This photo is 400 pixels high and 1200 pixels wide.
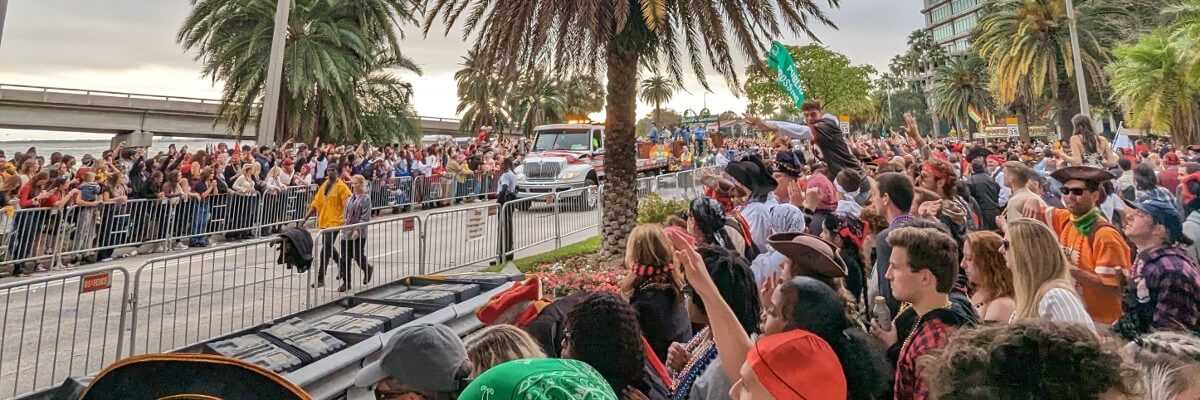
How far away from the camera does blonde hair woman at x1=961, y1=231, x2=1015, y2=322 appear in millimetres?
3229

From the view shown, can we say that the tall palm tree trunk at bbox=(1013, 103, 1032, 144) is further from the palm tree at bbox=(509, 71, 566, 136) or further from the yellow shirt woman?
the yellow shirt woman

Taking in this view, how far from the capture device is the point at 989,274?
10.8ft

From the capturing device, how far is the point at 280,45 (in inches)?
784

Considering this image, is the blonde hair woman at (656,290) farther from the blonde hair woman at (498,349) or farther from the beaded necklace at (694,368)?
the blonde hair woman at (498,349)

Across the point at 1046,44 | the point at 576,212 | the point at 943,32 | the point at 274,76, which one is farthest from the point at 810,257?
the point at 943,32

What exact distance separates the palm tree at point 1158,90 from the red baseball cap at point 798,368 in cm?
3059

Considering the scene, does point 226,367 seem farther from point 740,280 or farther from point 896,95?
point 896,95

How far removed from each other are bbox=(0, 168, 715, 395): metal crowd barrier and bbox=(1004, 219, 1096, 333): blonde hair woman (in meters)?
6.38

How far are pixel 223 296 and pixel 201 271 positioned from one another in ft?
1.50

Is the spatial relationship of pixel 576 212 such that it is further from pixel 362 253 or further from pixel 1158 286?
pixel 1158 286

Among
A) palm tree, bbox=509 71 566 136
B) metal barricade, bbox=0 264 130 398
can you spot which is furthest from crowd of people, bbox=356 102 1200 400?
palm tree, bbox=509 71 566 136

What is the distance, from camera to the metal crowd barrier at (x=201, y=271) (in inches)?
233

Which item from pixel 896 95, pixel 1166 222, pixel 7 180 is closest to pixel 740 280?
pixel 1166 222

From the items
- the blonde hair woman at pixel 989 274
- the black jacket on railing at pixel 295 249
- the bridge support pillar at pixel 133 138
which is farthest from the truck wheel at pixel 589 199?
the bridge support pillar at pixel 133 138
